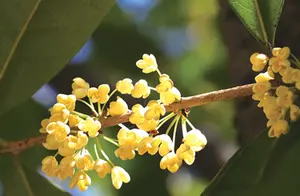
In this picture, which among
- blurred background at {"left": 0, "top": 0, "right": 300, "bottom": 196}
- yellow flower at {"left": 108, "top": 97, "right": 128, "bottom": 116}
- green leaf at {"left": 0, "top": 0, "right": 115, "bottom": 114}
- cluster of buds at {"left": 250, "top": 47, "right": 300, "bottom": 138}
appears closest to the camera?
cluster of buds at {"left": 250, "top": 47, "right": 300, "bottom": 138}

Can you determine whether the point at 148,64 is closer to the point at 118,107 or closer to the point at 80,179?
the point at 118,107

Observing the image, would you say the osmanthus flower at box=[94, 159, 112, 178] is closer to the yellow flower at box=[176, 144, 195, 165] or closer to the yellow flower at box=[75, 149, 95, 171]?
the yellow flower at box=[75, 149, 95, 171]

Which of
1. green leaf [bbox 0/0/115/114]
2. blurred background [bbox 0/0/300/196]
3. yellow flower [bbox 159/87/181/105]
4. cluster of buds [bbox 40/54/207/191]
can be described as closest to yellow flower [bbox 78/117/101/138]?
cluster of buds [bbox 40/54/207/191]

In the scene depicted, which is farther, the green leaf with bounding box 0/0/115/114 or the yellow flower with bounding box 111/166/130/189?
the green leaf with bounding box 0/0/115/114

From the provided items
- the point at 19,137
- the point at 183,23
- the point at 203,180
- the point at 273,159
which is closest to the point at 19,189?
the point at 273,159

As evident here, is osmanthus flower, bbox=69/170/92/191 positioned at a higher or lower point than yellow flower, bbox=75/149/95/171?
lower

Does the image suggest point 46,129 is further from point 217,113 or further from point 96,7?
point 217,113

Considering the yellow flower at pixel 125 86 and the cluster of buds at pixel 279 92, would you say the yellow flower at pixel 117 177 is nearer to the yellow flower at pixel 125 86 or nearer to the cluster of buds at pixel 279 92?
the yellow flower at pixel 125 86
